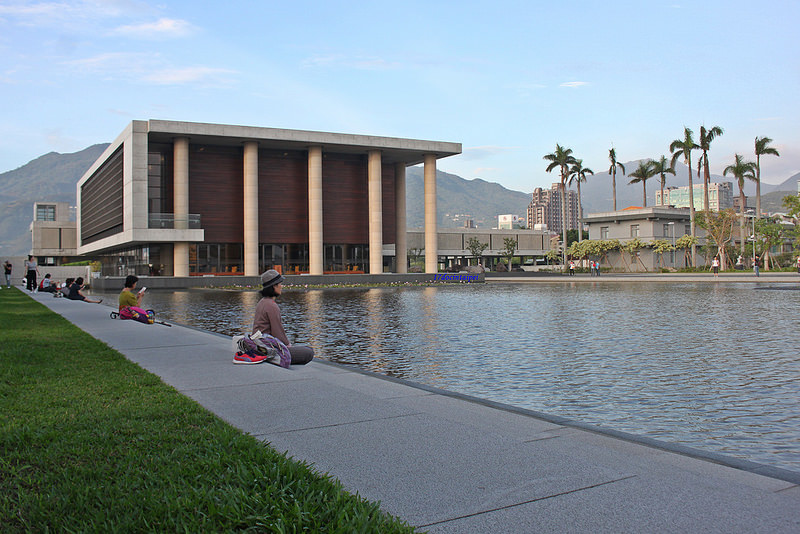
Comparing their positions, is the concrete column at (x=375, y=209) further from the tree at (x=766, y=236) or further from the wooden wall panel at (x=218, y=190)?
the tree at (x=766, y=236)

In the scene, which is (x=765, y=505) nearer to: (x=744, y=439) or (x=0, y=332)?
(x=744, y=439)

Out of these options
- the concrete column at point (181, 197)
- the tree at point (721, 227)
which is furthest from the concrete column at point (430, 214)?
the tree at point (721, 227)

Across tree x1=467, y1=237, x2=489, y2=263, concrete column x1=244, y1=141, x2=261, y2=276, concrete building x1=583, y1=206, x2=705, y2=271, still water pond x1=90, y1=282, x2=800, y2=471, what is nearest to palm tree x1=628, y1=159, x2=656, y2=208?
concrete building x1=583, y1=206, x2=705, y2=271

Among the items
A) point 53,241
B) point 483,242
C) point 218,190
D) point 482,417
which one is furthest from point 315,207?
point 53,241

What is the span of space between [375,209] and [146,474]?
59.9m

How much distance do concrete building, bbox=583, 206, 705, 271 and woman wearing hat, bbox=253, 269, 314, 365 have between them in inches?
3174

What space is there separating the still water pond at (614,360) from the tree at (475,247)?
3465 inches

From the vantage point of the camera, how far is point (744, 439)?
20.5 feet

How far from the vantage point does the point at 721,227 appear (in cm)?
7725

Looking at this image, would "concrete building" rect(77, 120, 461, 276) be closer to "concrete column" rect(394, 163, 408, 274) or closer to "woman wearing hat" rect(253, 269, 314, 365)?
"concrete column" rect(394, 163, 408, 274)

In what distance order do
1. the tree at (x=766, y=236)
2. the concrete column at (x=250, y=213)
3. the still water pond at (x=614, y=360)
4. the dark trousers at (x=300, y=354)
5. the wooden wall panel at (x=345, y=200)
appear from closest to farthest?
1. the still water pond at (x=614, y=360)
2. the dark trousers at (x=300, y=354)
3. the concrete column at (x=250, y=213)
4. the wooden wall panel at (x=345, y=200)
5. the tree at (x=766, y=236)

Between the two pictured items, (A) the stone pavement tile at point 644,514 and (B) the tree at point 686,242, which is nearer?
(A) the stone pavement tile at point 644,514

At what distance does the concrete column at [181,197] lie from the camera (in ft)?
186

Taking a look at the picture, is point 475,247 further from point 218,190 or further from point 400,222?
point 218,190
